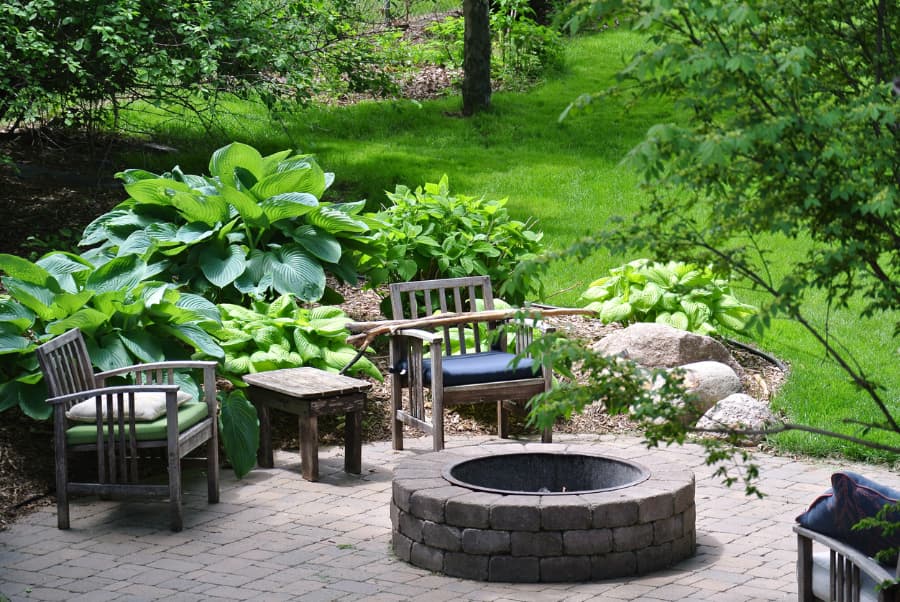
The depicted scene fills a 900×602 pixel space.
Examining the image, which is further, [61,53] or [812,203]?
[61,53]

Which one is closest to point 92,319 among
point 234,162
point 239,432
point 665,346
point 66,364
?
point 66,364

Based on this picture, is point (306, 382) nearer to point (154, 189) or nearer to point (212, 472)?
point (212, 472)

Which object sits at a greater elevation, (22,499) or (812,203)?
(812,203)

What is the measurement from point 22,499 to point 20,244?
13.9 ft

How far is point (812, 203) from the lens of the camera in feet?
8.84

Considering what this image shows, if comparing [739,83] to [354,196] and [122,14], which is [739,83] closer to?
[122,14]

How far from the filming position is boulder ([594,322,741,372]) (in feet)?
26.3

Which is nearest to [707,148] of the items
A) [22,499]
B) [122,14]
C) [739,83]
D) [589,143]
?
[739,83]

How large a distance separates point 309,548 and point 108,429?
1.26 meters

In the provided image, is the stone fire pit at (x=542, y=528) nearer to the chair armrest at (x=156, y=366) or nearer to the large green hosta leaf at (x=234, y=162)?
the chair armrest at (x=156, y=366)

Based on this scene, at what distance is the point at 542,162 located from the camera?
13.6 m

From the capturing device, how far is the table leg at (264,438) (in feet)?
22.6

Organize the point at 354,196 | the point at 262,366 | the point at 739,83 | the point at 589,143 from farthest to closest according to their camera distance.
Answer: the point at 589,143 < the point at 354,196 < the point at 262,366 < the point at 739,83

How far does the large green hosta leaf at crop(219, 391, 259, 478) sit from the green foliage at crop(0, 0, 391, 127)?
3.28 metres
